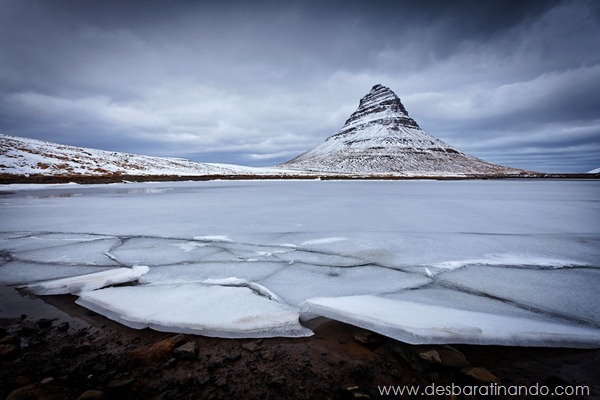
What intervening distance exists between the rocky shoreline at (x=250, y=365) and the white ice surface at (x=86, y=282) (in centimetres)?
59

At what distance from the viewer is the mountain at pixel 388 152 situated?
11019cm

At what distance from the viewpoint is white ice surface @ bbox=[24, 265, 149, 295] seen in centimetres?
248

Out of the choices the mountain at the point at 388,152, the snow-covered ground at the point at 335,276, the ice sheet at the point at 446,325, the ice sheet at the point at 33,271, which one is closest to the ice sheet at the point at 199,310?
the snow-covered ground at the point at 335,276

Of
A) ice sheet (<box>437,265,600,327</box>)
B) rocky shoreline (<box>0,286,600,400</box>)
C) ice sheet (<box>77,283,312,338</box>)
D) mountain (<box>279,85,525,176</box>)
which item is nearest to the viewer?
rocky shoreline (<box>0,286,600,400</box>)

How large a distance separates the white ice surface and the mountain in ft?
305

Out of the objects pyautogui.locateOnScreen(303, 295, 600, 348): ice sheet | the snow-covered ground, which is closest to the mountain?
the snow-covered ground

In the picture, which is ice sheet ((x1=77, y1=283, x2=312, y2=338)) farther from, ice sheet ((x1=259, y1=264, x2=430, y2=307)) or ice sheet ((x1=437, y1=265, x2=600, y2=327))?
ice sheet ((x1=437, y1=265, x2=600, y2=327))

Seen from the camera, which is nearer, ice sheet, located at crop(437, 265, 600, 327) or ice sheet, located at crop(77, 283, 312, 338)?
ice sheet, located at crop(77, 283, 312, 338)

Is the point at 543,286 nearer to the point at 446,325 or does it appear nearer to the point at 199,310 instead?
the point at 446,325

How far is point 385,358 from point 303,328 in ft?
1.87

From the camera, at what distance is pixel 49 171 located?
2645cm

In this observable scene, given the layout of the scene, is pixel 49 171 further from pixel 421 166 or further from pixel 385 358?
pixel 421 166

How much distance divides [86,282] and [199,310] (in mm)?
1333

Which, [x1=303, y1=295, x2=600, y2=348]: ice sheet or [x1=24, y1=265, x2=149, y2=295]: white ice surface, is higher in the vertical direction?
[x1=303, y1=295, x2=600, y2=348]: ice sheet
